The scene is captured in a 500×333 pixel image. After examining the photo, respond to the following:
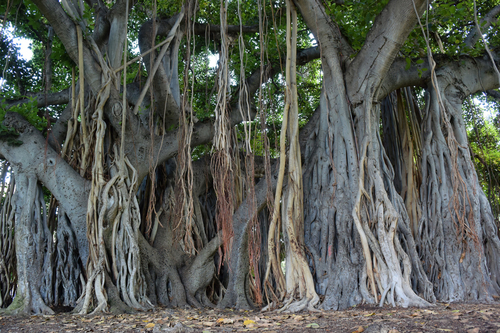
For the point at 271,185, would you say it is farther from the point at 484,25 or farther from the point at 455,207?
the point at 484,25

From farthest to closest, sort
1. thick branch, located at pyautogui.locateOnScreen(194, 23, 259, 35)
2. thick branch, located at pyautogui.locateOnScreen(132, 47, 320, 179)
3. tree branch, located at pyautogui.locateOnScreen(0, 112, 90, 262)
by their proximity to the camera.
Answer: thick branch, located at pyautogui.locateOnScreen(194, 23, 259, 35)
thick branch, located at pyautogui.locateOnScreen(132, 47, 320, 179)
tree branch, located at pyautogui.locateOnScreen(0, 112, 90, 262)

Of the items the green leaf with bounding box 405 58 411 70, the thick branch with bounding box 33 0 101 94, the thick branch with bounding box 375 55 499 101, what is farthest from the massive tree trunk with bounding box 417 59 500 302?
the thick branch with bounding box 33 0 101 94

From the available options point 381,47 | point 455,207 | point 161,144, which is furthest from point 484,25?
point 161,144

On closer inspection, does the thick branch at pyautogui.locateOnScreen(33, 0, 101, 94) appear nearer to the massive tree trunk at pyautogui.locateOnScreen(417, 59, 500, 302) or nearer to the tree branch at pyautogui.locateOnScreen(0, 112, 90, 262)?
the tree branch at pyautogui.locateOnScreen(0, 112, 90, 262)

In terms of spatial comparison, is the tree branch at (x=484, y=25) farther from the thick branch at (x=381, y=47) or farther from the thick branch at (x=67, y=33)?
the thick branch at (x=67, y=33)

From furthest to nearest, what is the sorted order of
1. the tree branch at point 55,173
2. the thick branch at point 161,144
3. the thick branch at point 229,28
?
the thick branch at point 229,28
the thick branch at point 161,144
the tree branch at point 55,173

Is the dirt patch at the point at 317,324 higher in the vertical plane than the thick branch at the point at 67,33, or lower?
lower

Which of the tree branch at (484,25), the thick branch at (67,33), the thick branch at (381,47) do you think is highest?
the tree branch at (484,25)

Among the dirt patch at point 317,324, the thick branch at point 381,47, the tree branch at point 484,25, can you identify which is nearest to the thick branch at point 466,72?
the tree branch at point 484,25

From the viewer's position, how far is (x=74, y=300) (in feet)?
12.8

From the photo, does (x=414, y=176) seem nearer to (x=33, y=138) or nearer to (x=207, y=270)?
(x=207, y=270)

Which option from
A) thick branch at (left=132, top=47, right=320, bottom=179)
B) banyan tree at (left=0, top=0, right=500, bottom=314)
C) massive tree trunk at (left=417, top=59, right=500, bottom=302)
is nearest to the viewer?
banyan tree at (left=0, top=0, right=500, bottom=314)

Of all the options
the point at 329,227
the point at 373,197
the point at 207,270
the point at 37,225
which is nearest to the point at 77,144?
the point at 37,225

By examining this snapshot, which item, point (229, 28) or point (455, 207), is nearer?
point (455, 207)
